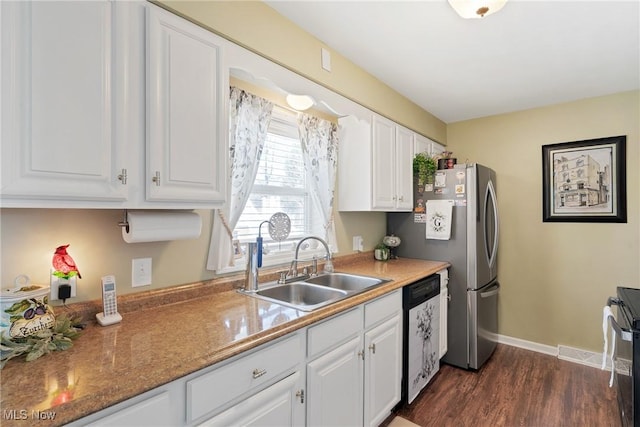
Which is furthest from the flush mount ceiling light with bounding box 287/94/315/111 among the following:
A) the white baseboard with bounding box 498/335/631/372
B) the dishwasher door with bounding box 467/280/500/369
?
the white baseboard with bounding box 498/335/631/372

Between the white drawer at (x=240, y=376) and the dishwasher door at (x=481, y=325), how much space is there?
1.99 m

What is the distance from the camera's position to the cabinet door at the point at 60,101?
869 mm

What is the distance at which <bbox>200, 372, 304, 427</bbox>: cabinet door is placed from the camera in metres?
1.05

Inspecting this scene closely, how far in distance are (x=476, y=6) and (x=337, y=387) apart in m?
2.02

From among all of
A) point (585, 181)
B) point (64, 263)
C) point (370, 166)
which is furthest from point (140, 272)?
point (585, 181)

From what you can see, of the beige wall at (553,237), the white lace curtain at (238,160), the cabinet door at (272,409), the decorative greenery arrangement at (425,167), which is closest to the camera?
the cabinet door at (272,409)

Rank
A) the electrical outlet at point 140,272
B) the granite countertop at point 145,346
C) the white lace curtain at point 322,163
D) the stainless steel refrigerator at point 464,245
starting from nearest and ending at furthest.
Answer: the granite countertop at point 145,346 < the electrical outlet at point 140,272 < the white lace curtain at point 322,163 < the stainless steel refrigerator at point 464,245

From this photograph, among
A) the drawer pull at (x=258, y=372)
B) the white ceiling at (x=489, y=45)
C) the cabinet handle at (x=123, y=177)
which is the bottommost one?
the drawer pull at (x=258, y=372)

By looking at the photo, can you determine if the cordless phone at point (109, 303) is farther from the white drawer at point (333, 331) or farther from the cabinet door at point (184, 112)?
the white drawer at point (333, 331)

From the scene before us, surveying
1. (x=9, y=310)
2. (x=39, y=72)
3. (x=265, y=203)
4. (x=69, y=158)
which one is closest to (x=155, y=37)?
(x=39, y=72)

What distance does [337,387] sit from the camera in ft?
5.04

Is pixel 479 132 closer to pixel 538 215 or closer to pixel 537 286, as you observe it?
pixel 538 215

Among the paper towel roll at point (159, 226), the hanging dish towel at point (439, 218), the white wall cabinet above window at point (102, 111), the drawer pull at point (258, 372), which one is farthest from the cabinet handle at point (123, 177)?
the hanging dish towel at point (439, 218)

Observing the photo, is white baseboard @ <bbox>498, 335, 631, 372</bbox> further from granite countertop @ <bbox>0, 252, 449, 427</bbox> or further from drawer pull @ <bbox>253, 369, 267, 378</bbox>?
drawer pull @ <bbox>253, 369, 267, 378</bbox>
